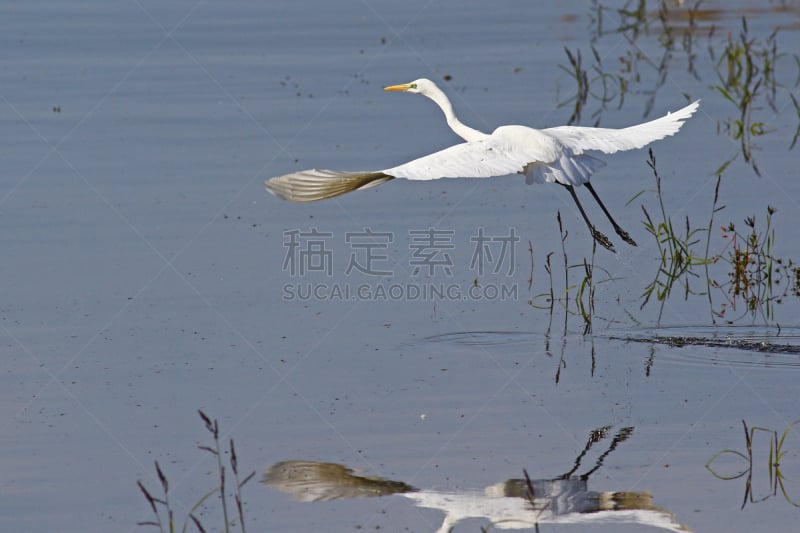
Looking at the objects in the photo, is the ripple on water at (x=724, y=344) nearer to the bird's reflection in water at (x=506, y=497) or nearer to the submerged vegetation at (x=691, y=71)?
the bird's reflection in water at (x=506, y=497)

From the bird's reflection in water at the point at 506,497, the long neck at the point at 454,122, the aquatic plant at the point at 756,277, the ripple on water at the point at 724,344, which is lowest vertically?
the bird's reflection in water at the point at 506,497

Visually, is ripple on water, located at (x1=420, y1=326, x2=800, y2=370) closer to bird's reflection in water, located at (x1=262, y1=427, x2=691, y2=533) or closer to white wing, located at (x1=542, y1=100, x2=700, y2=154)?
white wing, located at (x1=542, y1=100, x2=700, y2=154)

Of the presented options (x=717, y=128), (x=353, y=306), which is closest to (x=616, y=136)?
(x=353, y=306)

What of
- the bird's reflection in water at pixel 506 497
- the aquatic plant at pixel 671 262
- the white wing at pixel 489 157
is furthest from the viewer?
the aquatic plant at pixel 671 262

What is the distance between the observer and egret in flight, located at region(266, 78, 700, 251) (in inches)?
272

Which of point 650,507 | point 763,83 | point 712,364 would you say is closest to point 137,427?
point 650,507

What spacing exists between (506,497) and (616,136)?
11.6 ft

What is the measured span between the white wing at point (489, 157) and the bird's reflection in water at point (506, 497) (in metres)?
1.93

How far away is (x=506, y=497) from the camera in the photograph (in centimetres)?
530

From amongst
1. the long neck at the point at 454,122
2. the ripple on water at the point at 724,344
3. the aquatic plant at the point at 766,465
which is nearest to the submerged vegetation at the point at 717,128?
the ripple on water at the point at 724,344

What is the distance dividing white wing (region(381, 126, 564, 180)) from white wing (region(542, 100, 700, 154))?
243mm

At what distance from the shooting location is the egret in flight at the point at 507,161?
6.91 meters

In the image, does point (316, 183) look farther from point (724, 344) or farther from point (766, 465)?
point (766, 465)

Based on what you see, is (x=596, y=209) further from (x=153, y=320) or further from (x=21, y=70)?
Answer: (x=21, y=70)
